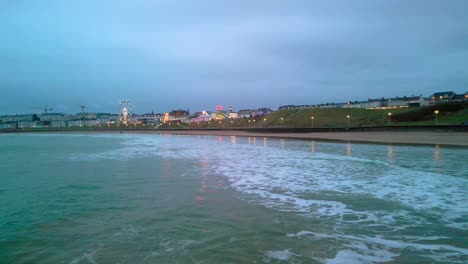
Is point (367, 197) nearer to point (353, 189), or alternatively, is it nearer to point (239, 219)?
point (353, 189)

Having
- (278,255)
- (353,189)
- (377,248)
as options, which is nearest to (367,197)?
(353,189)

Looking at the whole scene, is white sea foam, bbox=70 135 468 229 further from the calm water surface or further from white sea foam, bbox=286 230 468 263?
white sea foam, bbox=286 230 468 263

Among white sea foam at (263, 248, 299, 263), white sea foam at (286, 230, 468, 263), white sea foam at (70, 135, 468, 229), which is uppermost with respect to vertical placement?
white sea foam at (263, 248, 299, 263)

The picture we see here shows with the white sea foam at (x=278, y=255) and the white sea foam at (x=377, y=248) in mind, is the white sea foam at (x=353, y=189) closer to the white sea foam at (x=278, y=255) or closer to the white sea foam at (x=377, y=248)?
the white sea foam at (x=377, y=248)

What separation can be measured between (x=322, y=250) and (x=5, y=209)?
873 cm

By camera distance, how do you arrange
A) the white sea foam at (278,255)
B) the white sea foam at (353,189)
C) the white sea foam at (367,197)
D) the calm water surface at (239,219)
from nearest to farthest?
the white sea foam at (278,255), the calm water surface at (239,219), the white sea foam at (367,197), the white sea foam at (353,189)

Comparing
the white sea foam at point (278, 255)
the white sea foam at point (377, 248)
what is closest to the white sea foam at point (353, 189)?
the white sea foam at point (377, 248)

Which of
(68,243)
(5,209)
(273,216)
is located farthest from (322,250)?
(5,209)

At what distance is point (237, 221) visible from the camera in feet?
25.6

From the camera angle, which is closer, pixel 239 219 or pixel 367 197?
pixel 239 219

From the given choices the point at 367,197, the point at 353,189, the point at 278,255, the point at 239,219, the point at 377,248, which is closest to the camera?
the point at 278,255

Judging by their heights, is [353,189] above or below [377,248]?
below

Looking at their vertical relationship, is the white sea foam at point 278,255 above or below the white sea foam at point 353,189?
above

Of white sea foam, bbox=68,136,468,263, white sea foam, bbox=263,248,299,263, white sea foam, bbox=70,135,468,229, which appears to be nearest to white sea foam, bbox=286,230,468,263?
white sea foam, bbox=68,136,468,263
